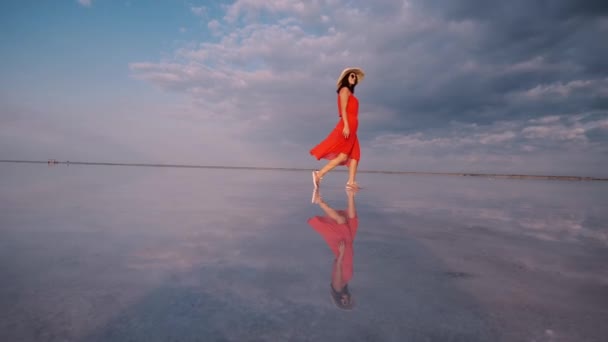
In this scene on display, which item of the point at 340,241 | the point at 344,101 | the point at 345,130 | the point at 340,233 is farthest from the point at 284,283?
the point at 344,101

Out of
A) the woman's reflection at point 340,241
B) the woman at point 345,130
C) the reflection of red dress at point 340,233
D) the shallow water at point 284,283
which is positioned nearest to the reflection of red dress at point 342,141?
the woman at point 345,130

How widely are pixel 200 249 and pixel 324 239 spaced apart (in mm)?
703

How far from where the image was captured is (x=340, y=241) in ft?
6.24

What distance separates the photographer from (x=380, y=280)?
1260 millimetres

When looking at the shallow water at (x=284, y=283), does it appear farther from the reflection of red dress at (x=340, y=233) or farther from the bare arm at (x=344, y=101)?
the bare arm at (x=344, y=101)

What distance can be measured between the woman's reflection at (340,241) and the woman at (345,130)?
2.44 meters

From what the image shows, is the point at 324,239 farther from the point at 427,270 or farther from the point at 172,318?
the point at 172,318

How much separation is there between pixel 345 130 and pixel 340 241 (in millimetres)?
3762

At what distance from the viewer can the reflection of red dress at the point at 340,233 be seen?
1410 millimetres

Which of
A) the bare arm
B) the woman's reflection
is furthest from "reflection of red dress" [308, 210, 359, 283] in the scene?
the bare arm

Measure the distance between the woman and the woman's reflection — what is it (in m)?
2.44

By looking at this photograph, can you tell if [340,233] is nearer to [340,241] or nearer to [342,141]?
[340,241]

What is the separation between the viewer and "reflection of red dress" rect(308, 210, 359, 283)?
4.63 ft

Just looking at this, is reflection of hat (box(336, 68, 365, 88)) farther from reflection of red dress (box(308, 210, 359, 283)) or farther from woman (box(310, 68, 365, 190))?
reflection of red dress (box(308, 210, 359, 283))
